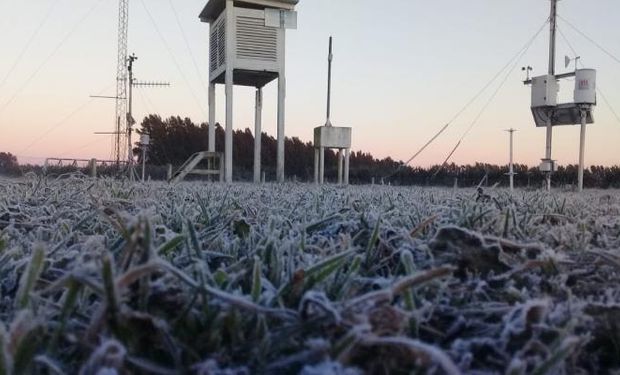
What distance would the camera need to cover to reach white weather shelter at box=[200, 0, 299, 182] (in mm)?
11234

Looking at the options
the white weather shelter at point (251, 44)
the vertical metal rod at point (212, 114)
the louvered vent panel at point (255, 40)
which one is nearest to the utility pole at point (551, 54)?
the white weather shelter at point (251, 44)

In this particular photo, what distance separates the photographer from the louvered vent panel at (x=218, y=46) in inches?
455

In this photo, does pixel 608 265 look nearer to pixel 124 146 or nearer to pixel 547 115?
pixel 547 115

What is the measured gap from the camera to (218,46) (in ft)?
39.4

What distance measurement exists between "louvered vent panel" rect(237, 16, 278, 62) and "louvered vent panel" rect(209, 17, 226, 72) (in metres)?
0.35

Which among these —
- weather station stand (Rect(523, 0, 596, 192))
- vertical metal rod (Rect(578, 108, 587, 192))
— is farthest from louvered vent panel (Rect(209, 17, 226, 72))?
vertical metal rod (Rect(578, 108, 587, 192))

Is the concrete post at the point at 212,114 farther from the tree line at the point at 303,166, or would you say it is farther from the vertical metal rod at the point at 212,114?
the tree line at the point at 303,166

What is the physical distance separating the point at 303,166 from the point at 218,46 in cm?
1333

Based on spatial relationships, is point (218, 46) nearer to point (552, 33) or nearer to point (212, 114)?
point (212, 114)

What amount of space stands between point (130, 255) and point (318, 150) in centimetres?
1236

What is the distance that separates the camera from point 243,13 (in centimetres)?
1140

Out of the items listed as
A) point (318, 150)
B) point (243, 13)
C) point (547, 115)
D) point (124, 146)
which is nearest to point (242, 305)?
point (547, 115)

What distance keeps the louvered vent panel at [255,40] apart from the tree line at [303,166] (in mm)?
2531

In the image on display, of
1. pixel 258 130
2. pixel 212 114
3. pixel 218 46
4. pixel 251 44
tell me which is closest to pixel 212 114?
pixel 212 114
